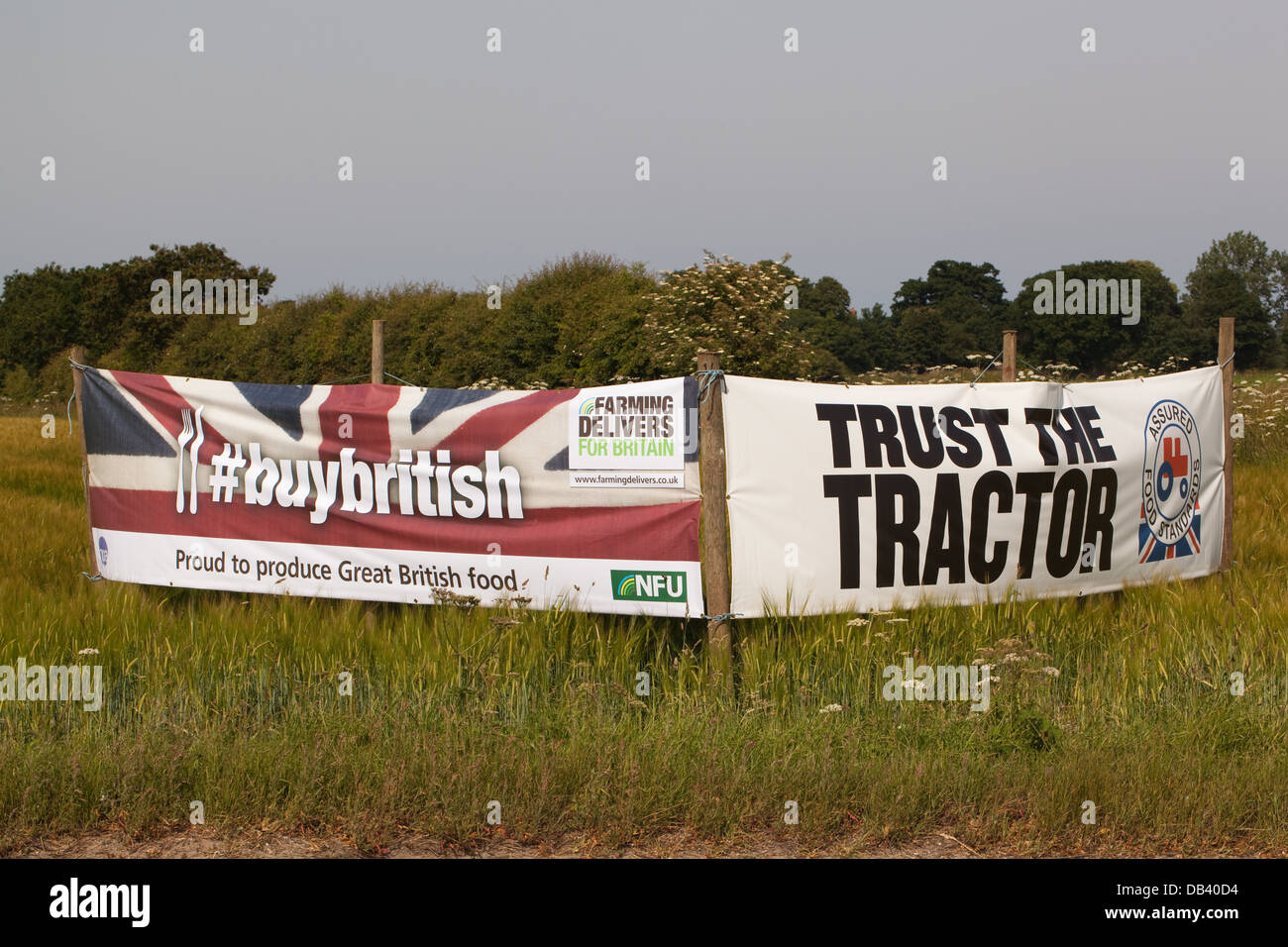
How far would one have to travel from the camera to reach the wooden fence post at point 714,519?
659cm

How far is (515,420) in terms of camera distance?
24.6ft

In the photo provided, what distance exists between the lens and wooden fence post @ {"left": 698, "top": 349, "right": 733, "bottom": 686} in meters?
6.59

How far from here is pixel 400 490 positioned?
25.8 feet

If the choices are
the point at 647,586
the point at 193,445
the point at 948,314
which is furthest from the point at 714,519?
the point at 948,314

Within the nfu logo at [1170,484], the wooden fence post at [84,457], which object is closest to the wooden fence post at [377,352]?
the wooden fence post at [84,457]

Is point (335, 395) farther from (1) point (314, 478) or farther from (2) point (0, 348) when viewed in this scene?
(2) point (0, 348)

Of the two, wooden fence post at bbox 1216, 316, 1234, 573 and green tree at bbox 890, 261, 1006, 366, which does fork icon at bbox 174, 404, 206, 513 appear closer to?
wooden fence post at bbox 1216, 316, 1234, 573

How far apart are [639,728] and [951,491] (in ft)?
10.4

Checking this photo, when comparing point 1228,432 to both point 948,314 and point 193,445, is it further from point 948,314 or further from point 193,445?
point 948,314

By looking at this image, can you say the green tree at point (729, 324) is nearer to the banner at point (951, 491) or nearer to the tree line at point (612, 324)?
the tree line at point (612, 324)

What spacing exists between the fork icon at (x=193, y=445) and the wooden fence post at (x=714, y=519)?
14.1ft

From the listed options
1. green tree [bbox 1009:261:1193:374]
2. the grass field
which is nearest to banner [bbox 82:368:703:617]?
the grass field

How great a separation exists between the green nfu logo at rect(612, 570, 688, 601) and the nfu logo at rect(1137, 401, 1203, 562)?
431 cm

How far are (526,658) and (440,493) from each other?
1.75 metres
